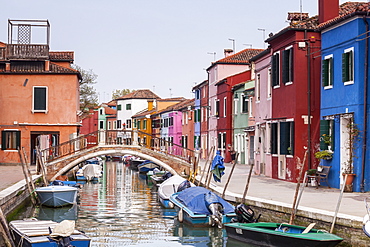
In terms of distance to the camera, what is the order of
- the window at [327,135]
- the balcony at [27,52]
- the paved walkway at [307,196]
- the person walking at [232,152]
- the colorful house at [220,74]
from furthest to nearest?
the colorful house at [220,74]
the person walking at [232,152]
the balcony at [27,52]
the window at [327,135]
the paved walkway at [307,196]

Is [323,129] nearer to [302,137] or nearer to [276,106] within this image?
[302,137]

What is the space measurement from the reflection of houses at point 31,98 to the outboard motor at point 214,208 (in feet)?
64.0

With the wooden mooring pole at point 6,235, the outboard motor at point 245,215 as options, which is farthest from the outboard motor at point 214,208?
the wooden mooring pole at point 6,235

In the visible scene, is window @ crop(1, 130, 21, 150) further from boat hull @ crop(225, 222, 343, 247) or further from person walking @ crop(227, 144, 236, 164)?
boat hull @ crop(225, 222, 343, 247)

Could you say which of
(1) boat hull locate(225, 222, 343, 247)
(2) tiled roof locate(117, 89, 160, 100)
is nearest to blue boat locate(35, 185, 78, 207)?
(1) boat hull locate(225, 222, 343, 247)

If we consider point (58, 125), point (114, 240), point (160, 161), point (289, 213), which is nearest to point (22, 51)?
point (58, 125)

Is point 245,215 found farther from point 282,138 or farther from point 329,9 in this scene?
point 329,9

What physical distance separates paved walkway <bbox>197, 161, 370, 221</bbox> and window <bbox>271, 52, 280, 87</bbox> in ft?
12.8

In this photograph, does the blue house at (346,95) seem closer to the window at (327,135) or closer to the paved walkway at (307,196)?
the window at (327,135)

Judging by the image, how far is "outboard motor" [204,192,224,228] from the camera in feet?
56.9

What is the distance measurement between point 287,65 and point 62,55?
790 inches

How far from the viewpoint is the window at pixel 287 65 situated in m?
22.6

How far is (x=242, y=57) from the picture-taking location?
4481cm

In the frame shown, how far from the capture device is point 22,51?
116 feet
